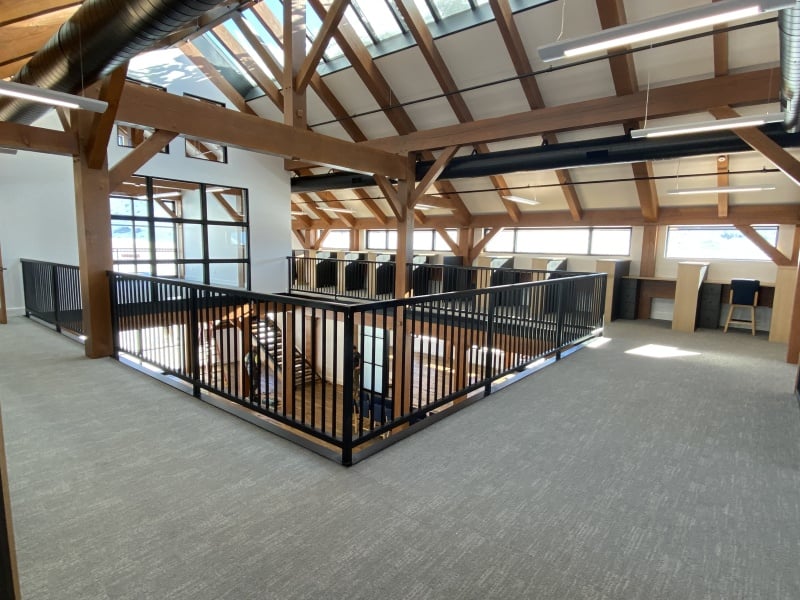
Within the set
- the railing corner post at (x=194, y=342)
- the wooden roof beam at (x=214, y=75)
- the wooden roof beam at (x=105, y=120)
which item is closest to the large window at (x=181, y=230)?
the wooden roof beam at (x=214, y=75)

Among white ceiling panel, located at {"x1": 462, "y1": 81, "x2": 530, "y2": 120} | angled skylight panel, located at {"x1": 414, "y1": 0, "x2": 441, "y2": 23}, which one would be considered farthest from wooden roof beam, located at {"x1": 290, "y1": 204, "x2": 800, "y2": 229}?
angled skylight panel, located at {"x1": 414, "y1": 0, "x2": 441, "y2": 23}

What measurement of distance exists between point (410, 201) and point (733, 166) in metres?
5.98

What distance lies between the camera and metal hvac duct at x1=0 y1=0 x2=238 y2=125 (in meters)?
2.50

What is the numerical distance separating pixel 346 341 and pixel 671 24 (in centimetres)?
269

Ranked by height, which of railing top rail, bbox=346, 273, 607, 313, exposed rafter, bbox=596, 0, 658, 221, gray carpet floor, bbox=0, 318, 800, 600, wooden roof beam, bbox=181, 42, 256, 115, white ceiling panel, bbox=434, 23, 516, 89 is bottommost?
gray carpet floor, bbox=0, 318, 800, 600

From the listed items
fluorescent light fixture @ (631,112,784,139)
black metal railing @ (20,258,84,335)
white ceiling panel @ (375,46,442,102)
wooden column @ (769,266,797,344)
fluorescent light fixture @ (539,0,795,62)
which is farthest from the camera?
white ceiling panel @ (375,46,442,102)

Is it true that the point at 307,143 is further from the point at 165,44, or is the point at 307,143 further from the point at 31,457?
the point at 31,457

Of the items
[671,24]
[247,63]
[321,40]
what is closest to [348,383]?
[671,24]

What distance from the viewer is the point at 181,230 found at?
27.7ft

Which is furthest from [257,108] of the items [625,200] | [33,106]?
[625,200]

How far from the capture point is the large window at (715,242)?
8.33 meters

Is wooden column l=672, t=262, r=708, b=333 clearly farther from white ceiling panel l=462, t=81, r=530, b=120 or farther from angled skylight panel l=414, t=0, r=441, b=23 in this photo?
angled skylight panel l=414, t=0, r=441, b=23

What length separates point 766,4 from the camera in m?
2.13

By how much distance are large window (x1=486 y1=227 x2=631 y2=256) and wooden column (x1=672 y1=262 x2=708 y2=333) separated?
7.34 ft
